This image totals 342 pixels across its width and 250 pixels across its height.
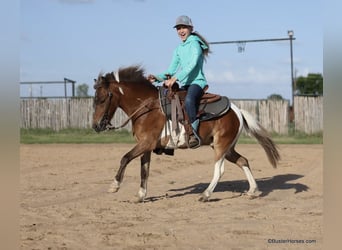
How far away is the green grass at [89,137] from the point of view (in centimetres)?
2195

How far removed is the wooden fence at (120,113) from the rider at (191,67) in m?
17.2

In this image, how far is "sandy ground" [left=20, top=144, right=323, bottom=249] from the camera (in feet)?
17.4

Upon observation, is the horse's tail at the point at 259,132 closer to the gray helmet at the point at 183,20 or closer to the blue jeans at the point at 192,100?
the blue jeans at the point at 192,100

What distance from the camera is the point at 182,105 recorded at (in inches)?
312

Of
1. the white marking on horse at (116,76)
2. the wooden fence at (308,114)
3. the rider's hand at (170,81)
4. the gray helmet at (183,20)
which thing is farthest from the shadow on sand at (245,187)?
the wooden fence at (308,114)

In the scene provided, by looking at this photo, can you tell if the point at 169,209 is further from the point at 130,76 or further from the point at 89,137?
the point at 89,137

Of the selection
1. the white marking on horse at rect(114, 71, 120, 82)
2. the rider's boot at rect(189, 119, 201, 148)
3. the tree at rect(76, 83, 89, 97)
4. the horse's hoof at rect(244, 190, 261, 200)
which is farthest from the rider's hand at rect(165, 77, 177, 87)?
the tree at rect(76, 83, 89, 97)

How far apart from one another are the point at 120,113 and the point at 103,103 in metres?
17.7

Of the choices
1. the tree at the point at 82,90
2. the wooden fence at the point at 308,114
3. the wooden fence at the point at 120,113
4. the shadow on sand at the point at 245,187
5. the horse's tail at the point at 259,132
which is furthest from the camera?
the tree at the point at 82,90

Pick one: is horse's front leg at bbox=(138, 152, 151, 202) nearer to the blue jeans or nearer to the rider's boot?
the rider's boot

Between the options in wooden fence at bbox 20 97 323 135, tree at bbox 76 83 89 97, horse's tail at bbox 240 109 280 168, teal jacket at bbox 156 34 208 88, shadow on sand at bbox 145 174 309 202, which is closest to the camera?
teal jacket at bbox 156 34 208 88

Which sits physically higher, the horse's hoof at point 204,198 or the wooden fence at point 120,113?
the wooden fence at point 120,113

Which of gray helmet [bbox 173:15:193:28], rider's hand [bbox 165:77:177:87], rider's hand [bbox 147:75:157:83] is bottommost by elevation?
rider's hand [bbox 165:77:177:87]

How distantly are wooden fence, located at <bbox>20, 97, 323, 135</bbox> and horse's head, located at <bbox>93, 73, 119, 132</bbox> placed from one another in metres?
17.0
